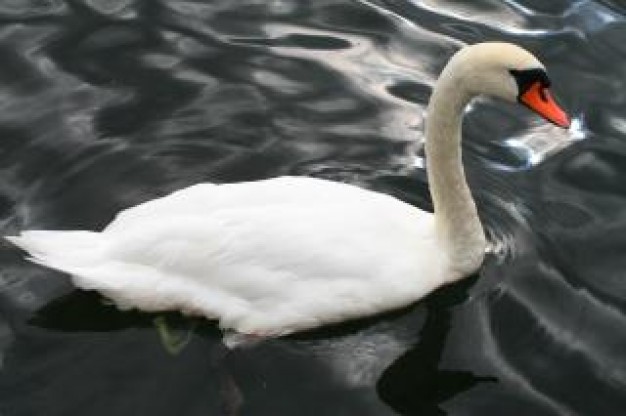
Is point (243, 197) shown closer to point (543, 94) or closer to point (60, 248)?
point (60, 248)

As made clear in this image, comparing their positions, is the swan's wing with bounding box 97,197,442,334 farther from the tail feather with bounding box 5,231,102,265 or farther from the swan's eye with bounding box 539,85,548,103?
the swan's eye with bounding box 539,85,548,103

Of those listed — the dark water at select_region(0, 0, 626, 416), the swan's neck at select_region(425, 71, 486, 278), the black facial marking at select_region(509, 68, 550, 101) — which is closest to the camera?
the dark water at select_region(0, 0, 626, 416)

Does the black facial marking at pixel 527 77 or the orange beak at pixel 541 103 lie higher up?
the black facial marking at pixel 527 77

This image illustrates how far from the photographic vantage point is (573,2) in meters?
9.99

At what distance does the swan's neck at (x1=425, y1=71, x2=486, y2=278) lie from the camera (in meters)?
6.21

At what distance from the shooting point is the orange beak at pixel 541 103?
6.02m

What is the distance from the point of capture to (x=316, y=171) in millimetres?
7578

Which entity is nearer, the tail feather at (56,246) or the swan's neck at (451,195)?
the tail feather at (56,246)

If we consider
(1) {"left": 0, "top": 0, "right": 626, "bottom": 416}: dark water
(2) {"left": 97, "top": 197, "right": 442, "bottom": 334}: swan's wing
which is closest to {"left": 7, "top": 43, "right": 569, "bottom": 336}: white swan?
(2) {"left": 97, "top": 197, "right": 442, "bottom": 334}: swan's wing

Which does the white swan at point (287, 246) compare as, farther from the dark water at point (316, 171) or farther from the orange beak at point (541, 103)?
the dark water at point (316, 171)

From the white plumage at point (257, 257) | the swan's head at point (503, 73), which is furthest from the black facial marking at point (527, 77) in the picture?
the white plumage at point (257, 257)

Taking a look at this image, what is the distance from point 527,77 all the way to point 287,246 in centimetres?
150

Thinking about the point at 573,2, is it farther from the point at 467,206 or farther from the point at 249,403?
the point at 249,403

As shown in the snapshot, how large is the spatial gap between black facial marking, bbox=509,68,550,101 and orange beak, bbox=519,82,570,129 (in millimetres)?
19
